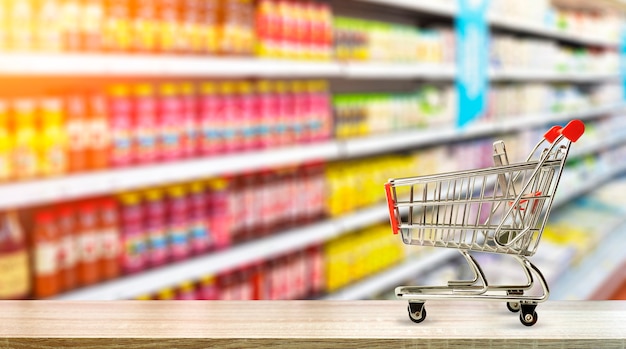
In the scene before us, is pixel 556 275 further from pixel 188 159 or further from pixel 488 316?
pixel 488 316

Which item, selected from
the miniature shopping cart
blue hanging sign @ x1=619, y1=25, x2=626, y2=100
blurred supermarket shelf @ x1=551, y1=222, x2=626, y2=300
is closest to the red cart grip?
the miniature shopping cart

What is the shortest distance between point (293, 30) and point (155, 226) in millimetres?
932

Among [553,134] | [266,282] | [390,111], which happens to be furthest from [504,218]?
[390,111]

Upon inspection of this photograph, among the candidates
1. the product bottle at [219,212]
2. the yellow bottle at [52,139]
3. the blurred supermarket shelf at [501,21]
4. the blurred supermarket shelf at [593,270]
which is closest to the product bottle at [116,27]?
the yellow bottle at [52,139]

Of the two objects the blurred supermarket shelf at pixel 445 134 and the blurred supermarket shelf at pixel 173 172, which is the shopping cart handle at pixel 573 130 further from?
the blurred supermarket shelf at pixel 445 134

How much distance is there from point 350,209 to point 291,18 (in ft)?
2.85

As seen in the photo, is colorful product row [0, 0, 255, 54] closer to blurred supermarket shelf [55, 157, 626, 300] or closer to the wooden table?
blurred supermarket shelf [55, 157, 626, 300]

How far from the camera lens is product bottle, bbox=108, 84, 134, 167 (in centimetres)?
180

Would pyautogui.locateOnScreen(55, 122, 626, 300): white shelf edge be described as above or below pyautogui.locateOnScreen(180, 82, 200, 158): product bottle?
below

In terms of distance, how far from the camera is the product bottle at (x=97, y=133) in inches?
68.3

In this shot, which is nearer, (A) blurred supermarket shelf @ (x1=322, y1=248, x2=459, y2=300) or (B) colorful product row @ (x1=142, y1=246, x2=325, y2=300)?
(B) colorful product row @ (x1=142, y1=246, x2=325, y2=300)

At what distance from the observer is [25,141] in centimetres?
159

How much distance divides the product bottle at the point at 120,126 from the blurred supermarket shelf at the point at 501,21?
1280 millimetres

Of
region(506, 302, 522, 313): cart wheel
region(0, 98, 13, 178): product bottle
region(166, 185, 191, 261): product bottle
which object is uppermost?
region(0, 98, 13, 178): product bottle
